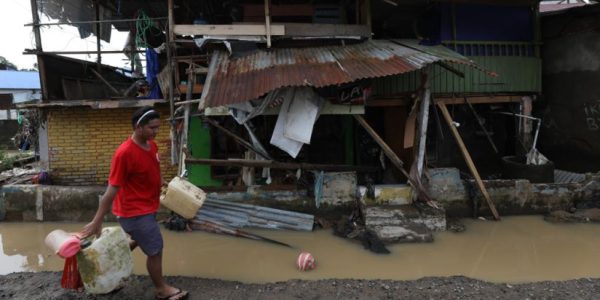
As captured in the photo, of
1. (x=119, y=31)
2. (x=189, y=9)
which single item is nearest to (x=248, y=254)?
(x=189, y=9)

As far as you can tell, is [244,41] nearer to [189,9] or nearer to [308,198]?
[189,9]

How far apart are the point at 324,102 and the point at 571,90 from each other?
5.87 metres

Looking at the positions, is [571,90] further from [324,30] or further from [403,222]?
[324,30]

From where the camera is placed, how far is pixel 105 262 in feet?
11.3

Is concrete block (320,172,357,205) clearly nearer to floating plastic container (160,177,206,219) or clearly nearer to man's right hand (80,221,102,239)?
floating plastic container (160,177,206,219)

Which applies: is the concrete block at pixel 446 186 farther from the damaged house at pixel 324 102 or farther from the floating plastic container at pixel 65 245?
the floating plastic container at pixel 65 245

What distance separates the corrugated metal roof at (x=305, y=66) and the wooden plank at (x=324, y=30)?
23 centimetres

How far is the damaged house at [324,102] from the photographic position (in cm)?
609

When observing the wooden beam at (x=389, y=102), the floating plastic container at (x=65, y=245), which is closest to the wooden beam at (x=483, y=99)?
the wooden beam at (x=389, y=102)

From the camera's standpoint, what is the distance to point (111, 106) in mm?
7465

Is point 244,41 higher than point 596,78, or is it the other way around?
point 244,41

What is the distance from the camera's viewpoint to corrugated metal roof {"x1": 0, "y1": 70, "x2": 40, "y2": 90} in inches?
795

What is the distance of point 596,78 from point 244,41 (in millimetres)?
7058

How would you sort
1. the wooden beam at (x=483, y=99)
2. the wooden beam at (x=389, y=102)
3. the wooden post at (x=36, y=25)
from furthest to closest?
the wooden beam at (x=483, y=99) → the wooden beam at (x=389, y=102) → the wooden post at (x=36, y=25)
